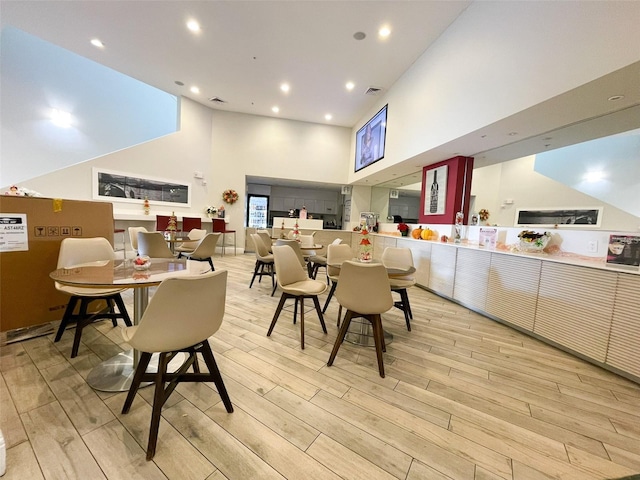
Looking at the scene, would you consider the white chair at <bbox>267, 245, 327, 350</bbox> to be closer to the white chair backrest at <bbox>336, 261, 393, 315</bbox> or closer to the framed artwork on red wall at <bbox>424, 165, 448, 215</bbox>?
the white chair backrest at <bbox>336, 261, 393, 315</bbox>

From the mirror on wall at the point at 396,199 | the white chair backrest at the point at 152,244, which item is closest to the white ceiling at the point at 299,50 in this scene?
the mirror on wall at the point at 396,199

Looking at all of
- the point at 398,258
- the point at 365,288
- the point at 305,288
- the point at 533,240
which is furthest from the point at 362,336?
the point at 533,240

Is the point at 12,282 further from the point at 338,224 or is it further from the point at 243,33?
the point at 338,224

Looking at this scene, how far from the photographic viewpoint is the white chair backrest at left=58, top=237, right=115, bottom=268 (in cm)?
208

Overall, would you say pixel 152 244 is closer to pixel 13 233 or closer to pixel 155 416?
pixel 13 233

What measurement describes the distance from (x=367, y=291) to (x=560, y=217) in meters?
2.90

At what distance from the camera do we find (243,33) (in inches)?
163

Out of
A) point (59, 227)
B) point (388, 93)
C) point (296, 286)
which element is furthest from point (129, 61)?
point (296, 286)

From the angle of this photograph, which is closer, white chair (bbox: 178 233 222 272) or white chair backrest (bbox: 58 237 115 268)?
white chair backrest (bbox: 58 237 115 268)

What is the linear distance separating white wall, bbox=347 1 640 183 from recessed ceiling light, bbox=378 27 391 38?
0.81 meters

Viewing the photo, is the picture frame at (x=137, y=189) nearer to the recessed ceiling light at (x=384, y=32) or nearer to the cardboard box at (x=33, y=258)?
the cardboard box at (x=33, y=258)

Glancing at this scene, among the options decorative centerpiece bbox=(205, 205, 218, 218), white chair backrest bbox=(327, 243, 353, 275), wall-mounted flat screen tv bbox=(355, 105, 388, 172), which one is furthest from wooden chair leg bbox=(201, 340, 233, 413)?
decorative centerpiece bbox=(205, 205, 218, 218)

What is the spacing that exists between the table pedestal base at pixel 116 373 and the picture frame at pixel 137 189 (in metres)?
5.28

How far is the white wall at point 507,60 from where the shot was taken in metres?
1.85
